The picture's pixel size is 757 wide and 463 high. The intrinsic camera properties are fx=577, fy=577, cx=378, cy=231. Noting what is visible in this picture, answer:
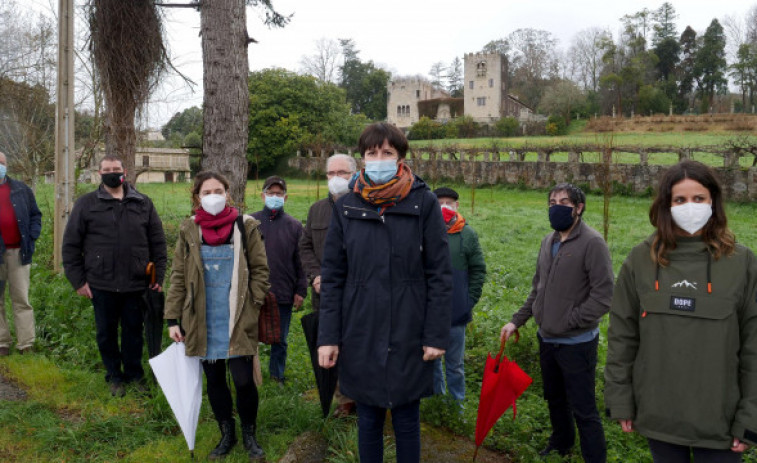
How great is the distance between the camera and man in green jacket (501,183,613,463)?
11.6 feet

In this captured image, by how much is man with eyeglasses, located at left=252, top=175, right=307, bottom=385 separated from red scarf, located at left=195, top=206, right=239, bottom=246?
4.90 feet

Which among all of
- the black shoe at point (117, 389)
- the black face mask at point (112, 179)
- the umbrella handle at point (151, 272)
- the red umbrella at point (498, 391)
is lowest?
the black shoe at point (117, 389)

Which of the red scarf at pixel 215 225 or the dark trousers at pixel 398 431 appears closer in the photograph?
the dark trousers at pixel 398 431

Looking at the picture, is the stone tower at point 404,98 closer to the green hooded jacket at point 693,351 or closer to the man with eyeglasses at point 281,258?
the man with eyeglasses at point 281,258

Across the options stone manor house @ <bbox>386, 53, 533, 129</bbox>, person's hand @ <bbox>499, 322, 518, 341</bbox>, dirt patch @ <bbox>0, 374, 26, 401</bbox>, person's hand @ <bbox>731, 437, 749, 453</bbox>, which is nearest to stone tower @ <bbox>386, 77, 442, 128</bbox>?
stone manor house @ <bbox>386, 53, 533, 129</bbox>

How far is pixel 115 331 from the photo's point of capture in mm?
5102

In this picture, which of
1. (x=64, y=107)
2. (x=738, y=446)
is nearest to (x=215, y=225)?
(x=738, y=446)

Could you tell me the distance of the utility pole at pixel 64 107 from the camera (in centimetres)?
749

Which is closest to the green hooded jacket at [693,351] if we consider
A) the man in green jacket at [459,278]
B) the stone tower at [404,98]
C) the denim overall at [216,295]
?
the man in green jacket at [459,278]

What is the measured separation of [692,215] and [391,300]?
1396mm

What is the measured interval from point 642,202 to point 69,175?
19.8m

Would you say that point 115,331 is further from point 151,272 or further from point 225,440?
point 225,440

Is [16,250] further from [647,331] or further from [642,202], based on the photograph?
[642,202]

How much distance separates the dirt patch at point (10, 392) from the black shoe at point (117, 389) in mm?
706
